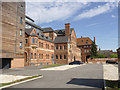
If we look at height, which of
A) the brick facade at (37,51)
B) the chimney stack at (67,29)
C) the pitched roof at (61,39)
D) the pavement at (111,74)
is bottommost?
the pavement at (111,74)

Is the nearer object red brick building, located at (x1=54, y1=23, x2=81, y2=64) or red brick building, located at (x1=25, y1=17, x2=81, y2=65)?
red brick building, located at (x1=25, y1=17, x2=81, y2=65)

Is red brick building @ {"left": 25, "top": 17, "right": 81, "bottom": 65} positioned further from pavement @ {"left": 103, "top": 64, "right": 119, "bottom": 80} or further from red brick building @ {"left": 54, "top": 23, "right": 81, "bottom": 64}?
pavement @ {"left": 103, "top": 64, "right": 119, "bottom": 80}

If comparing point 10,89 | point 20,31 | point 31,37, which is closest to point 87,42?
point 31,37

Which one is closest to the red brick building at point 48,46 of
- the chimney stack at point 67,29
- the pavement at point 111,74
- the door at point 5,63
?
the chimney stack at point 67,29

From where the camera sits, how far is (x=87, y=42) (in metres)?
88.8

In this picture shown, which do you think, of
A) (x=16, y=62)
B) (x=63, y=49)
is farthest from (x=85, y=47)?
(x=16, y=62)

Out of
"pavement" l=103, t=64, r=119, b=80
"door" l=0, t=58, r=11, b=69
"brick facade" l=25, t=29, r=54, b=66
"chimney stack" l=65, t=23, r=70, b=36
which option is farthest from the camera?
"chimney stack" l=65, t=23, r=70, b=36

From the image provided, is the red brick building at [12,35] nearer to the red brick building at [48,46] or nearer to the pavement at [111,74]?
the red brick building at [48,46]

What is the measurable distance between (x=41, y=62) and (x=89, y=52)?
47.2m

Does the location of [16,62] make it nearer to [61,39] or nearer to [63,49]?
[63,49]

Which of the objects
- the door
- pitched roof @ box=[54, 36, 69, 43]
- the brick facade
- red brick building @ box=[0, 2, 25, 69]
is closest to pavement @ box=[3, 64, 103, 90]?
red brick building @ box=[0, 2, 25, 69]

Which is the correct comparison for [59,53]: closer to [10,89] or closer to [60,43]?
[60,43]

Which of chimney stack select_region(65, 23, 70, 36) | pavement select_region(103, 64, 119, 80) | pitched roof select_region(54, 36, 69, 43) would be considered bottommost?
pavement select_region(103, 64, 119, 80)

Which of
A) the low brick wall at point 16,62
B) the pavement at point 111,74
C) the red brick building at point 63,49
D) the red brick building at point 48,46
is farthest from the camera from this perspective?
the red brick building at point 63,49
